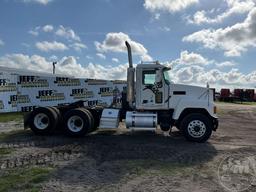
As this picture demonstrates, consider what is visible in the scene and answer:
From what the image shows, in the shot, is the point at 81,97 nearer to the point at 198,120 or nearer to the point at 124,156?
the point at 198,120

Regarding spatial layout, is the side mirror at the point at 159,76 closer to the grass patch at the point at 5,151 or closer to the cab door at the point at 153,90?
the cab door at the point at 153,90

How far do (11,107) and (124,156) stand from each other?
1649 centimetres

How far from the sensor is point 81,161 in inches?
383

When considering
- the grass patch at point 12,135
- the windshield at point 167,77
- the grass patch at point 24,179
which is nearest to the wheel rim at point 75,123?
the grass patch at point 12,135

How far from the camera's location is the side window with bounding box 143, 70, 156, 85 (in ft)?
44.1

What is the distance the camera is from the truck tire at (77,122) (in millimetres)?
13680

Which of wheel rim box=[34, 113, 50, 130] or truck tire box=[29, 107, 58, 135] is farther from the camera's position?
wheel rim box=[34, 113, 50, 130]

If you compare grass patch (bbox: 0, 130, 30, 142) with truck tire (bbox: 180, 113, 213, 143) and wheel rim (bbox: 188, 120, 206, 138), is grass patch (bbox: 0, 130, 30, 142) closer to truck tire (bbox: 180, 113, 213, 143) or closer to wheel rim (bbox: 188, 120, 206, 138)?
truck tire (bbox: 180, 113, 213, 143)

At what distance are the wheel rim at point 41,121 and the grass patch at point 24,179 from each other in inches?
227

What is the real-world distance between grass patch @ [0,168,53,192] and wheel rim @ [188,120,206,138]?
593cm

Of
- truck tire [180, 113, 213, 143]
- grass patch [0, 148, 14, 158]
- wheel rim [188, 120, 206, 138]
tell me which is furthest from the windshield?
grass patch [0, 148, 14, 158]

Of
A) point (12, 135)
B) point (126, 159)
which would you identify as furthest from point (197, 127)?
point (12, 135)

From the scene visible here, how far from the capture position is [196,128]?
13.0m

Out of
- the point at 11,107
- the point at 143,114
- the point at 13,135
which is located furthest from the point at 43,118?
the point at 11,107
